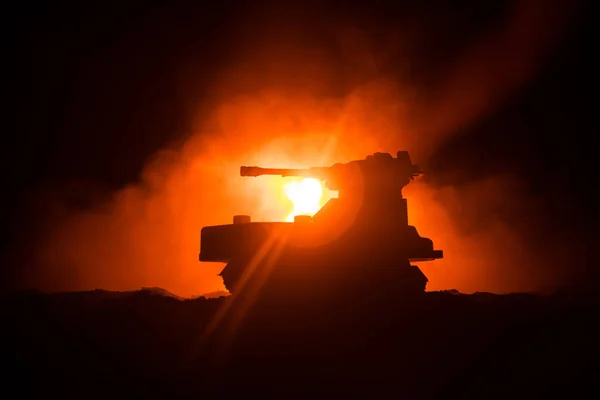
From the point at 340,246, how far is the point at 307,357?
1739 mm

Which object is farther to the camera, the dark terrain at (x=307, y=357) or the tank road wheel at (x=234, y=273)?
the tank road wheel at (x=234, y=273)

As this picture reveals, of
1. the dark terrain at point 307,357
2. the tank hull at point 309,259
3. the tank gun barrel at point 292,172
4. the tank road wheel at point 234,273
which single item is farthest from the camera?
the tank gun barrel at point 292,172

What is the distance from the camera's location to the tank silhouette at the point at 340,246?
790 cm

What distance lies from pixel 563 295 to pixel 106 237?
18.3m

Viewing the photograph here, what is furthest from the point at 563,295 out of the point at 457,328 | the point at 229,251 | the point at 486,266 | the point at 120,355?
the point at 120,355

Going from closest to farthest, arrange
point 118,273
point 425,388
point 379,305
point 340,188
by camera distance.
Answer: point 425,388 → point 379,305 → point 340,188 → point 118,273

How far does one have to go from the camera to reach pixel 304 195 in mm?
22969

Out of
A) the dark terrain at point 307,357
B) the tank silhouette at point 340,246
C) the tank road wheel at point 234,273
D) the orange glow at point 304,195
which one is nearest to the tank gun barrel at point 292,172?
the tank silhouette at point 340,246

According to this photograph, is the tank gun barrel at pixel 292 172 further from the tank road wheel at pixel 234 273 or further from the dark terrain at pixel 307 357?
the dark terrain at pixel 307 357

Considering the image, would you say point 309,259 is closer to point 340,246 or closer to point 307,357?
point 340,246

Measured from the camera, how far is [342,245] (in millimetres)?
8188

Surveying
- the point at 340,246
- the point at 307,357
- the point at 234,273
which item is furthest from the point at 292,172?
the point at 307,357

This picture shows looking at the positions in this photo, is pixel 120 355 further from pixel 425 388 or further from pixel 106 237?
pixel 106 237

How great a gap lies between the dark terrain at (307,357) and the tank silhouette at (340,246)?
36 centimetres
